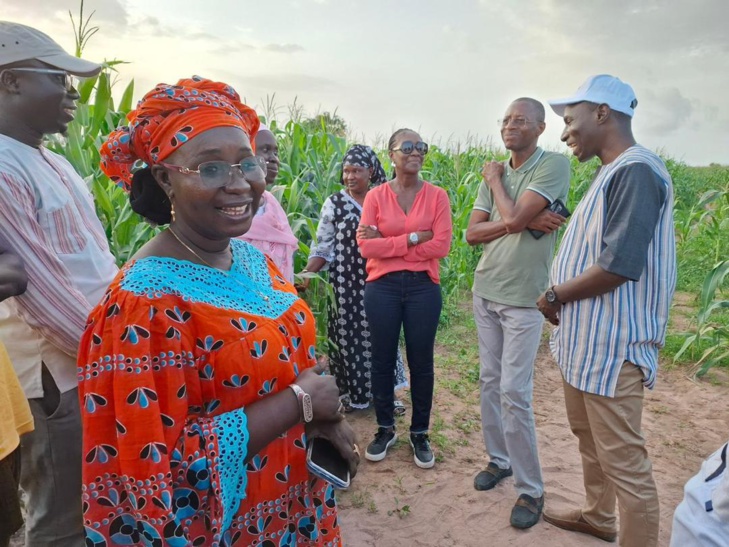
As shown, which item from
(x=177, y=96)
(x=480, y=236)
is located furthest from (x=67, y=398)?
(x=480, y=236)

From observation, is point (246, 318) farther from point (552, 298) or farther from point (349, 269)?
point (349, 269)

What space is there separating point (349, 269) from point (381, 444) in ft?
4.16

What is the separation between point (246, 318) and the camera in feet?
4.04

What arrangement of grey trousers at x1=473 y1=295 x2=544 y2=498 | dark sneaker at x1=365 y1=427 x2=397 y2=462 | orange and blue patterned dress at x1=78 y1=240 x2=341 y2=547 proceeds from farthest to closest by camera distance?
dark sneaker at x1=365 y1=427 x2=397 y2=462
grey trousers at x1=473 y1=295 x2=544 y2=498
orange and blue patterned dress at x1=78 y1=240 x2=341 y2=547

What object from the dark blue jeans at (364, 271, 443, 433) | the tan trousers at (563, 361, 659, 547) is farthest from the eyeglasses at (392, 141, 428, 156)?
the tan trousers at (563, 361, 659, 547)

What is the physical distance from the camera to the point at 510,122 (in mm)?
2725

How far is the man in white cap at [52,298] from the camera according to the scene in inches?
65.6

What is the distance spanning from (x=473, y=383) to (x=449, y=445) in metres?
1.11

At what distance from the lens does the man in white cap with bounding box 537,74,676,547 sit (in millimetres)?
1973

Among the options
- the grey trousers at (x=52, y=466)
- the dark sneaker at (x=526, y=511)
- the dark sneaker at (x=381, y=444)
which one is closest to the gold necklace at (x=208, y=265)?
the grey trousers at (x=52, y=466)

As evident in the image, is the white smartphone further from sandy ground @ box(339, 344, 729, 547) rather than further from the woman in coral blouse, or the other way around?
the woman in coral blouse

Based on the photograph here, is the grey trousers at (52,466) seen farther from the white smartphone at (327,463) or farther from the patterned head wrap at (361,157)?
the patterned head wrap at (361,157)

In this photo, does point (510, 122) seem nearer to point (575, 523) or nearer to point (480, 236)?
point (480, 236)

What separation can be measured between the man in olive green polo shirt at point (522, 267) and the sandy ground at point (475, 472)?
0.69 ft
